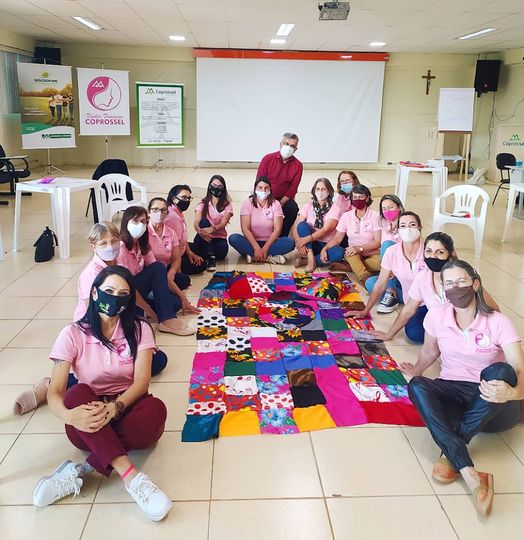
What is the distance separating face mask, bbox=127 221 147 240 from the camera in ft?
11.6

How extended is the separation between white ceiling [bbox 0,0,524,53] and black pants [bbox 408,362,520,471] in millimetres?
5554

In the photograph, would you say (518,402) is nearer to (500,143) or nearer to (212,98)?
(500,143)

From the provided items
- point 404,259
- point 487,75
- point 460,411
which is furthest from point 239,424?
point 487,75

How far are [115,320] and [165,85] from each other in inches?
378

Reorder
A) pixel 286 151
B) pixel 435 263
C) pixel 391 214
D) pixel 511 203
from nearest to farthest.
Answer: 1. pixel 435 263
2. pixel 391 214
3. pixel 286 151
4. pixel 511 203

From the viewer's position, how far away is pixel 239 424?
2.60 metres

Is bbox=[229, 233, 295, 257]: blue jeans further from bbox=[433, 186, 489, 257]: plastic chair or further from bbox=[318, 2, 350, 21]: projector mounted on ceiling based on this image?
bbox=[318, 2, 350, 21]: projector mounted on ceiling

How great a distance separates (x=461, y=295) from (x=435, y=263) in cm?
73

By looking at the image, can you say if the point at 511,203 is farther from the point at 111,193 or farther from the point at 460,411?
the point at 111,193

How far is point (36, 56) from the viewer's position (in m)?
10.6

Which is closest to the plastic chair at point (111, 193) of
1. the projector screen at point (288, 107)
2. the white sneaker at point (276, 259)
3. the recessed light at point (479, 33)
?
the white sneaker at point (276, 259)

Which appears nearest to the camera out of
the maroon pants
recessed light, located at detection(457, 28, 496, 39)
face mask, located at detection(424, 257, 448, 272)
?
the maroon pants

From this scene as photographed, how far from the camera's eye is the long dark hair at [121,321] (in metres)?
2.27

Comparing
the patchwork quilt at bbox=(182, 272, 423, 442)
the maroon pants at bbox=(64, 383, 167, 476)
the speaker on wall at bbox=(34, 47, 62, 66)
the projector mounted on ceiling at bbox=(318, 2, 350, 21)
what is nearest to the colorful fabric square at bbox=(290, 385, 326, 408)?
the patchwork quilt at bbox=(182, 272, 423, 442)
